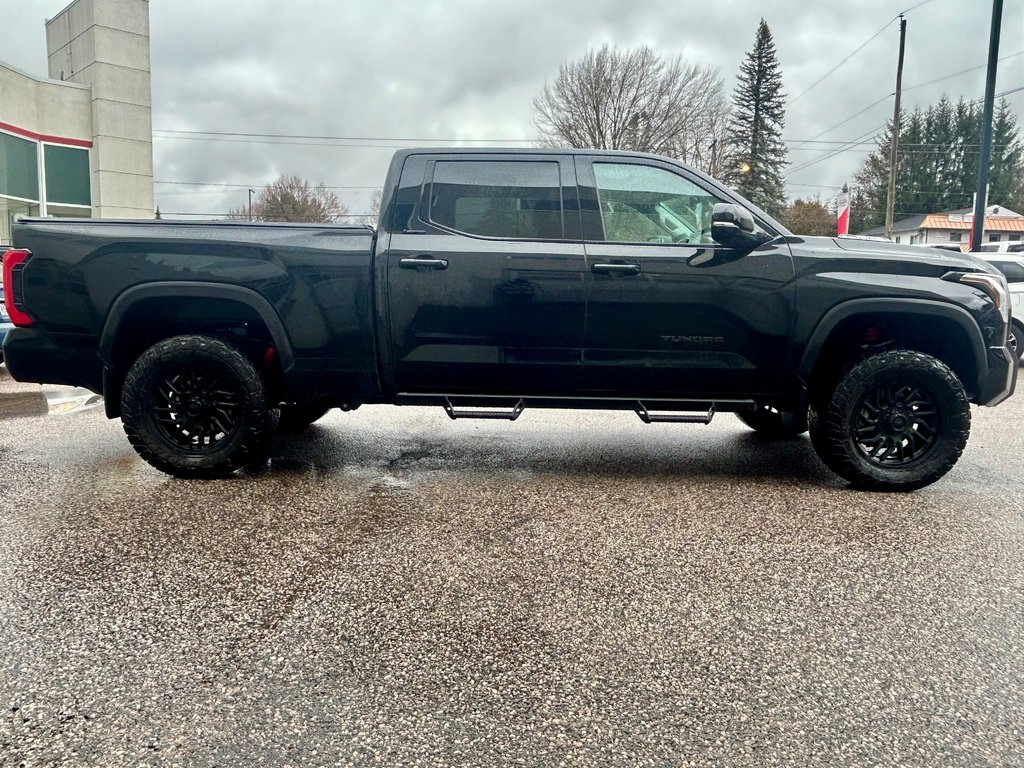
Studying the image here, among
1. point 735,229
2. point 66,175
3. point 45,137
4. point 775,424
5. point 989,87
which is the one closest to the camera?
point 735,229

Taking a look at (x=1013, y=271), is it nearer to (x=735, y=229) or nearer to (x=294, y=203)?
(x=735, y=229)

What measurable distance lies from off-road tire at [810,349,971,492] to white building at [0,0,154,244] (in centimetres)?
1986

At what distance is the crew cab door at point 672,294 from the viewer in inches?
169

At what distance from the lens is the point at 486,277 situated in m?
4.29

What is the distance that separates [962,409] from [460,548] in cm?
291

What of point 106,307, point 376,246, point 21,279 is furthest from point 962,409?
point 21,279

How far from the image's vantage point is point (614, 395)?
4484 mm

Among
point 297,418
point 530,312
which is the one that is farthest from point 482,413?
point 297,418

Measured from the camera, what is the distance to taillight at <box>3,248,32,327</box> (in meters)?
4.30

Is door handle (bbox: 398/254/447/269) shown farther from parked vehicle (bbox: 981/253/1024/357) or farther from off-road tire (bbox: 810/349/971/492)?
parked vehicle (bbox: 981/253/1024/357)

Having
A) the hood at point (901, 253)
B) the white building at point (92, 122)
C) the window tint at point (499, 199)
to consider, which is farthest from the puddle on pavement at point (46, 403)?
the white building at point (92, 122)

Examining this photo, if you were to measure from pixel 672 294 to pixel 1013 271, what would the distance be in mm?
9529

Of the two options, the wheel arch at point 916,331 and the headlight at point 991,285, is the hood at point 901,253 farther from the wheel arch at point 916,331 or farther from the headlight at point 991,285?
the wheel arch at point 916,331

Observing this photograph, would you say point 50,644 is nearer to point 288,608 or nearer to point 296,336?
point 288,608
